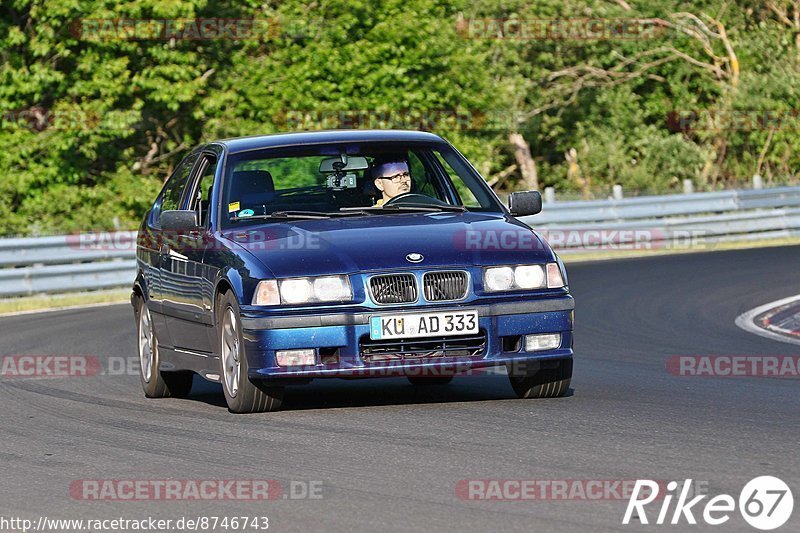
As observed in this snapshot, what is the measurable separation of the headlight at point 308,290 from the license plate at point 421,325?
22 cm

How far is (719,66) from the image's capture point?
44.2 m

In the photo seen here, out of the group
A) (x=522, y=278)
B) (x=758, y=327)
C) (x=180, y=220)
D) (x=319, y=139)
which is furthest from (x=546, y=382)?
(x=758, y=327)

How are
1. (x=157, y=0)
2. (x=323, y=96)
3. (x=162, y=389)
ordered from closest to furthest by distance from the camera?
(x=162, y=389) < (x=157, y=0) < (x=323, y=96)

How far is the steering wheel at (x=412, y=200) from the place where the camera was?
32.7 ft

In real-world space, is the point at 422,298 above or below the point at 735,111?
above

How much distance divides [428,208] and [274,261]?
1390 mm

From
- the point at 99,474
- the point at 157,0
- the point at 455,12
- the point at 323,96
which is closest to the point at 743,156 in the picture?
the point at 455,12

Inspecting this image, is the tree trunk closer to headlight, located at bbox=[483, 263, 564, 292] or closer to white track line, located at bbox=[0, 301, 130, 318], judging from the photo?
white track line, located at bbox=[0, 301, 130, 318]

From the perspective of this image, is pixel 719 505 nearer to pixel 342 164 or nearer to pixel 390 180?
pixel 390 180

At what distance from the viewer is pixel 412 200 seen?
10.0 metres

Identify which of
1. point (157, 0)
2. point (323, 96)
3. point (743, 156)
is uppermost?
point (157, 0)

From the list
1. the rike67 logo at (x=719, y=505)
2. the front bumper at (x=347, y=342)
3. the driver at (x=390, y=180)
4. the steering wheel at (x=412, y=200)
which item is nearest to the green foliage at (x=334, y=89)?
the driver at (x=390, y=180)

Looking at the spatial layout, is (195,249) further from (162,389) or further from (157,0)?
(157,0)

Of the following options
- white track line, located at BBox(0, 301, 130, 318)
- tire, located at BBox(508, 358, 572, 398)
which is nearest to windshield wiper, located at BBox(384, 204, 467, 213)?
tire, located at BBox(508, 358, 572, 398)
